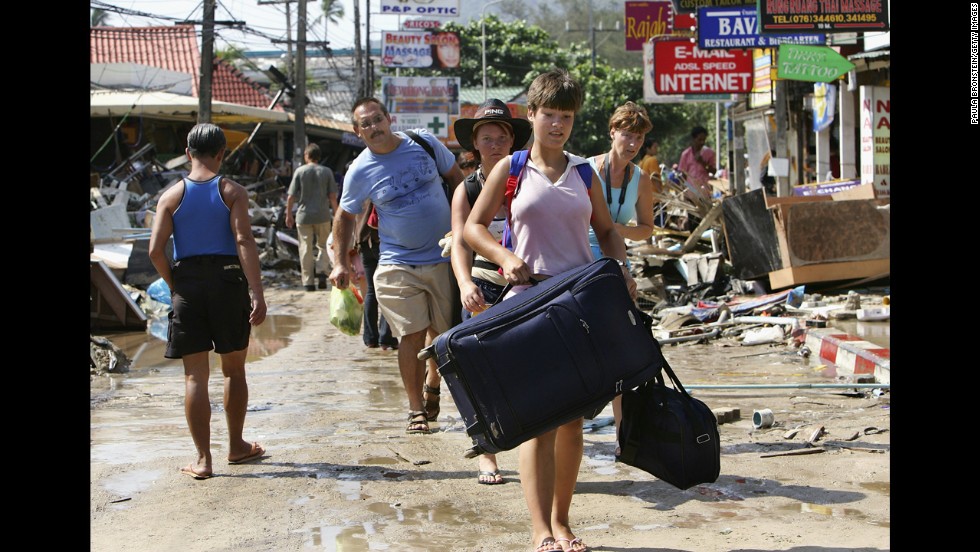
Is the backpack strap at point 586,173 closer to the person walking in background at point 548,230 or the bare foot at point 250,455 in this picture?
the person walking in background at point 548,230

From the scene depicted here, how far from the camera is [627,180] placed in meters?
5.66

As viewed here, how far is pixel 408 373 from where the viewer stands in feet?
20.7

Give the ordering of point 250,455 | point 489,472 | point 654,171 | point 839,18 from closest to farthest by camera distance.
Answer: point 489,472 → point 250,455 → point 839,18 → point 654,171

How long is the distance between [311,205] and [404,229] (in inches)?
361

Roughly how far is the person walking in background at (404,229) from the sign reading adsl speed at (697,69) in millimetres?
13228

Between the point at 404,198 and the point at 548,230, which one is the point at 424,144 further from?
the point at 548,230

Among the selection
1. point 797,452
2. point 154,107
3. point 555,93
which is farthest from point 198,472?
point 154,107

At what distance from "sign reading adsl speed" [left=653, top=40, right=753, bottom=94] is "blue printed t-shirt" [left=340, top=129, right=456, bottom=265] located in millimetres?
13201

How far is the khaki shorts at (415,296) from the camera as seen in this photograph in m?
6.20

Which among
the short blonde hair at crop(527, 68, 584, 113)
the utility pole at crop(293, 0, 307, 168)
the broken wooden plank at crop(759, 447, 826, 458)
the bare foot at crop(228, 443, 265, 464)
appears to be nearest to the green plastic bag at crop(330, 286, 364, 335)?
the bare foot at crop(228, 443, 265, 464)

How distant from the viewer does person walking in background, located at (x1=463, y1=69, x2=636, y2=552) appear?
3.87 meters
